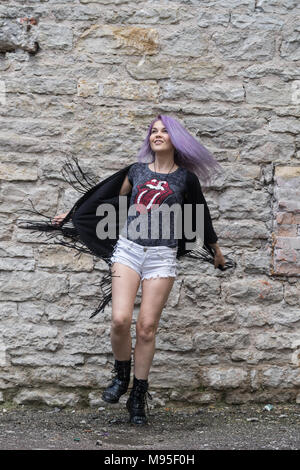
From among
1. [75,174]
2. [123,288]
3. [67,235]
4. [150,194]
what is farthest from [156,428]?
[75,174]

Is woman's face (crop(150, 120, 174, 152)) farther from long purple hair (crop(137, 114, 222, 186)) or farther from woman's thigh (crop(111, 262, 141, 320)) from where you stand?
woman's thigh (crop(111, 262, 141, 320))

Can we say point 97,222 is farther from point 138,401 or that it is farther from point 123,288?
point 138,401

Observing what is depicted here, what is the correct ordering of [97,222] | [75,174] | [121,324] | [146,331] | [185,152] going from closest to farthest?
[121,324]
[146,331]
[185,152]
[97,222]
[75,174]

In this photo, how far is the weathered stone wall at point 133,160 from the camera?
438 centimetres

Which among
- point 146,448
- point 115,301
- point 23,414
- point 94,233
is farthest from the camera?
point 23,414

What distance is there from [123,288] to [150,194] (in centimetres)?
58

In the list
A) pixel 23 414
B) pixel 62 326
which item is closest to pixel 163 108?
pixel 62 326

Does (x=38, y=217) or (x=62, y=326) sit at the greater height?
(x=38, y=217)

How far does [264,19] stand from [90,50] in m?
1.27

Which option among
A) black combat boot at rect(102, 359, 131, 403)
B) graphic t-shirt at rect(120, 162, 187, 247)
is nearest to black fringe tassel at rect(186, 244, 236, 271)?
graphic t-shirt at rect(120, 162, 187, 247)

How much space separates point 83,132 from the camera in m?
4.47

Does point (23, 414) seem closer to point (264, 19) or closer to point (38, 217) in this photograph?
point (38, 217)

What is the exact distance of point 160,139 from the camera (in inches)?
151

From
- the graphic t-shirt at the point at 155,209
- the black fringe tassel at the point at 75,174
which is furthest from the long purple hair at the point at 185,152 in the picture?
the black fringe tassel at the point at 75,174
